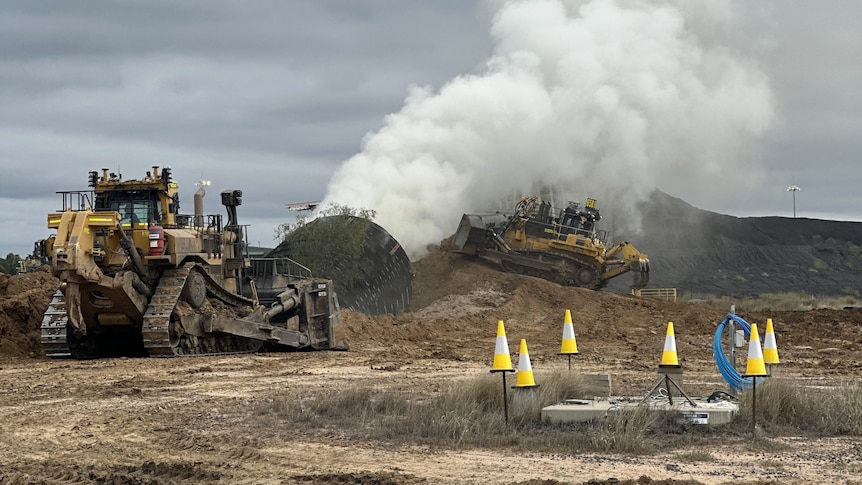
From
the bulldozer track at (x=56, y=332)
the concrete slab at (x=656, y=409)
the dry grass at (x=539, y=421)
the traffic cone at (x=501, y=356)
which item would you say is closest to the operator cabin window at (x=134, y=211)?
the bulldozer track at (x=56, y=332)

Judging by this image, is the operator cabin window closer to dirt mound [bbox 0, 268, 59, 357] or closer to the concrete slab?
dirt mound [bbox 0, 268, 59, 357]

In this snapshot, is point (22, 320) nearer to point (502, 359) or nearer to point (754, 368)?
point (502, 359)

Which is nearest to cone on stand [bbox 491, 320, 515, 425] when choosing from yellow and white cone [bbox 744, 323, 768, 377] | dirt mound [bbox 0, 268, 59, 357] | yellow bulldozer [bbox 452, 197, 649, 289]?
yellow and white cone [bbox 744, 323, 768, 377]

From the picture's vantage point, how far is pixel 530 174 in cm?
5150

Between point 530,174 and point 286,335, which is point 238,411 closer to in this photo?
point 286,335

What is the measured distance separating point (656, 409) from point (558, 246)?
32285 millimetres

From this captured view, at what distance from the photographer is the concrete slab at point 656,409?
37.3 feet

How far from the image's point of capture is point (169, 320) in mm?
21266

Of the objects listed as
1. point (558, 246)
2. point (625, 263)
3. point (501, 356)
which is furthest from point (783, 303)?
point (501, 356)

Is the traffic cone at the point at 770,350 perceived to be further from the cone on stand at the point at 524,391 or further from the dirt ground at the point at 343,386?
the cone on stand at the point at 524,391

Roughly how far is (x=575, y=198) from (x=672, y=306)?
1821cm

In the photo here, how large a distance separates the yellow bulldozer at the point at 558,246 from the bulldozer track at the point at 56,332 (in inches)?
875

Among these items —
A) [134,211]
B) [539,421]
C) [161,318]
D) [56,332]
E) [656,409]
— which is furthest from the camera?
[134,211]

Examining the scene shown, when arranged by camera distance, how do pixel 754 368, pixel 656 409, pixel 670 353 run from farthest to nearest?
1. pixel 670 353
2. pixel 656 409
3. pixel 754 368
